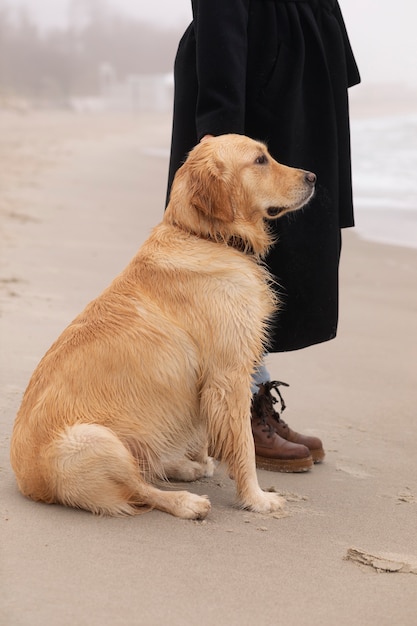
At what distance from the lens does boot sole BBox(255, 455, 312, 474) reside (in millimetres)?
3363

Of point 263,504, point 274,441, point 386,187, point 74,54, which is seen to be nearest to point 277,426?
point 274,441

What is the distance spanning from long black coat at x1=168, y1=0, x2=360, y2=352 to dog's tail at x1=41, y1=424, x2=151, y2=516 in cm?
98

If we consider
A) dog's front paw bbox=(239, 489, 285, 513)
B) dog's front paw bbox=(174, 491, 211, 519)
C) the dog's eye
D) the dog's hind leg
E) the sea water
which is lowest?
dog's front paw bbox=(239, 489, 285, 513)

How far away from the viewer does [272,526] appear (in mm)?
2760

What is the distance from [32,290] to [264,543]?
3.47m

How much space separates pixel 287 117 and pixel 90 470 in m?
1.52

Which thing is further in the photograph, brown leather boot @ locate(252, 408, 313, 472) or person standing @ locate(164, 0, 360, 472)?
brown leather boot @ locate(252, 408, 313, 472)

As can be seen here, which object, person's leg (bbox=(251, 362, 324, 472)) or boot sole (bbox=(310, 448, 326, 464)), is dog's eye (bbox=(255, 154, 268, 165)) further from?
boot sole (bbox=(310, 448, 326, 464))

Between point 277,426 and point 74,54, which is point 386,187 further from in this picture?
point 74,54

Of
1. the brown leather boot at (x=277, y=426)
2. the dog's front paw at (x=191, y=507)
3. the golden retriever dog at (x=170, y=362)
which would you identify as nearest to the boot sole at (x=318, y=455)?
the brown leather boot at (x=277, y=426)

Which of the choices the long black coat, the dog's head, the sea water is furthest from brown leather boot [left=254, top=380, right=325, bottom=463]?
the sea water

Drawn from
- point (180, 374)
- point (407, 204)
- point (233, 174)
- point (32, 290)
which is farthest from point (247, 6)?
point (407, 204)

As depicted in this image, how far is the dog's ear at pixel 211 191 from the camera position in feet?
9.39

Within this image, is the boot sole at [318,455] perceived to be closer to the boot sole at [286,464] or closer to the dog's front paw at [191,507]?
the boot sole at [286,464]
